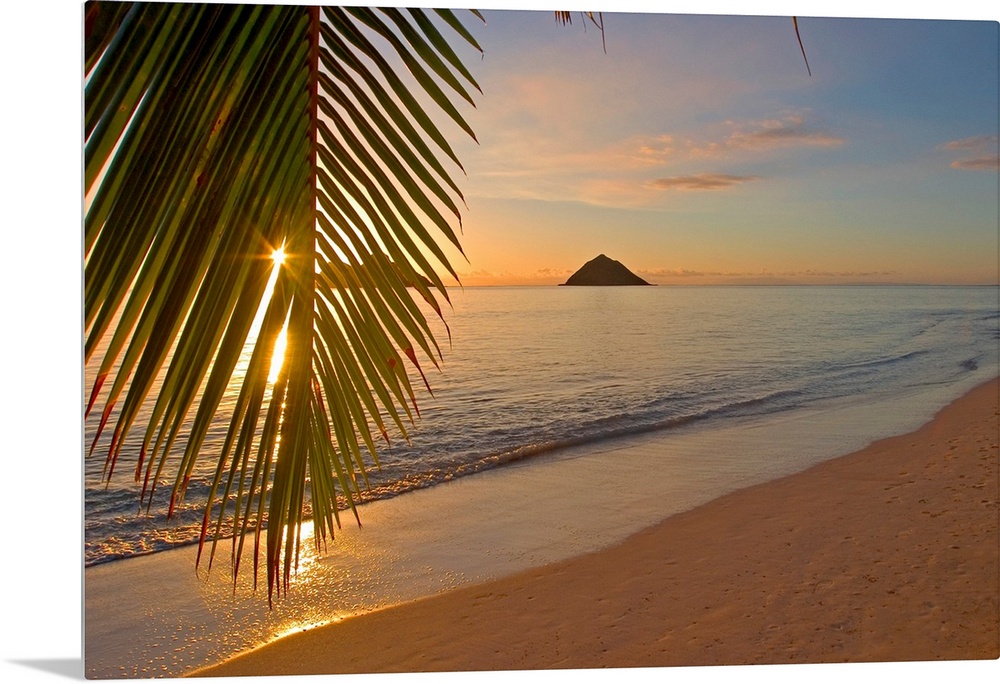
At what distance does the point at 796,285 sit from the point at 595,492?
1.11 metres

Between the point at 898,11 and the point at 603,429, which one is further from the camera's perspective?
the point at 603,429

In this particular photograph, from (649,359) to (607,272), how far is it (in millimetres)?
436

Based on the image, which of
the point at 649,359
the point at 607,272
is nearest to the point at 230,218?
the point at 607,272

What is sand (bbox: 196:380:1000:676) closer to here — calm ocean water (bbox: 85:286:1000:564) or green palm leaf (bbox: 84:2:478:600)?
calm ocean water (bbox: 85:286:1000:564)

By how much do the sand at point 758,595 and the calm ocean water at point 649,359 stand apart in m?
0.36

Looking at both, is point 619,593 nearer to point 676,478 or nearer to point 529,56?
point 676,478

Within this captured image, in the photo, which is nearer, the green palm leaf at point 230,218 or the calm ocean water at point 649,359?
the green palm leaf at point 230,218

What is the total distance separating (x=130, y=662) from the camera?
8.82ft

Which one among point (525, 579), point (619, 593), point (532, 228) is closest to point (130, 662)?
point (525, 579)

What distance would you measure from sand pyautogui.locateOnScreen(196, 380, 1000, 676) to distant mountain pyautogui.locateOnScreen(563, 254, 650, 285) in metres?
0.96

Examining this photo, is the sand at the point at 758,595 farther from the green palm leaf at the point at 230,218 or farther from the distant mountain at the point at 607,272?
the green palm leaf at the point at 230,218

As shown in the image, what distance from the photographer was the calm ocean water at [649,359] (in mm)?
3037

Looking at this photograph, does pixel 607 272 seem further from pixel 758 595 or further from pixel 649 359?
pixel 758 595

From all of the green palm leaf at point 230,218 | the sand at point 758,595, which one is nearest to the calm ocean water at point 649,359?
the sand at point 758,595
